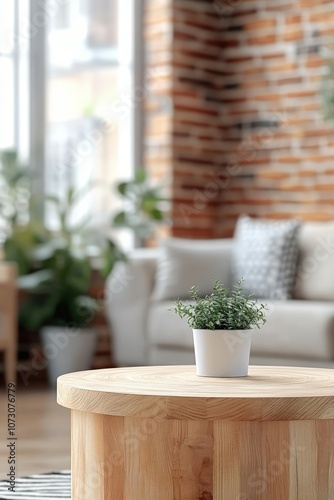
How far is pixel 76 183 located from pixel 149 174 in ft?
1.69

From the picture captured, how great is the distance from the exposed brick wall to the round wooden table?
391cm

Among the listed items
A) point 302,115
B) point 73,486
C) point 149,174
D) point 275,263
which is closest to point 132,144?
point 149,174

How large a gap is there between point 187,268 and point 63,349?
0.83 meters

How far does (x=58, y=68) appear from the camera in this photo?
19.8 ft

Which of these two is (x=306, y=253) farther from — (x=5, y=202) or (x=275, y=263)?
(x=5, y=202)

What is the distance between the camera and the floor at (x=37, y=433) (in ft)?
10.9

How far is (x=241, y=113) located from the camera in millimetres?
6406

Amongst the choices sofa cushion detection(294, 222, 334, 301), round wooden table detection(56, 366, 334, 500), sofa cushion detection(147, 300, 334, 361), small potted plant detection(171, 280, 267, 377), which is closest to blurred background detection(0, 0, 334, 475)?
sofa cushion detection(294, 222, 334, 301)

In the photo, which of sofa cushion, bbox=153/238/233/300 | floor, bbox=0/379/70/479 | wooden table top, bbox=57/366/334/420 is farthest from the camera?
sofa cushion, bbox=153/238/233/300

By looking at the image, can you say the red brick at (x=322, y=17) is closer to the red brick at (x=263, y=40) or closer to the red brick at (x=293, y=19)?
the red brick at (x=293, y=19)

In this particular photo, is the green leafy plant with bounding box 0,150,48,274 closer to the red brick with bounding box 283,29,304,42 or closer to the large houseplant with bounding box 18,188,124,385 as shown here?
the large houseplant with bounding box 18,188,124,385

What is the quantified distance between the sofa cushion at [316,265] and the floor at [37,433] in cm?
135

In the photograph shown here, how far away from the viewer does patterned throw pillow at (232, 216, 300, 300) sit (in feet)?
16.5

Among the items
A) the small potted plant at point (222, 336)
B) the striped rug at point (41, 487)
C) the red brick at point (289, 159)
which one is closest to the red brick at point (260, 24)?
the red brick at point (289, 159)
